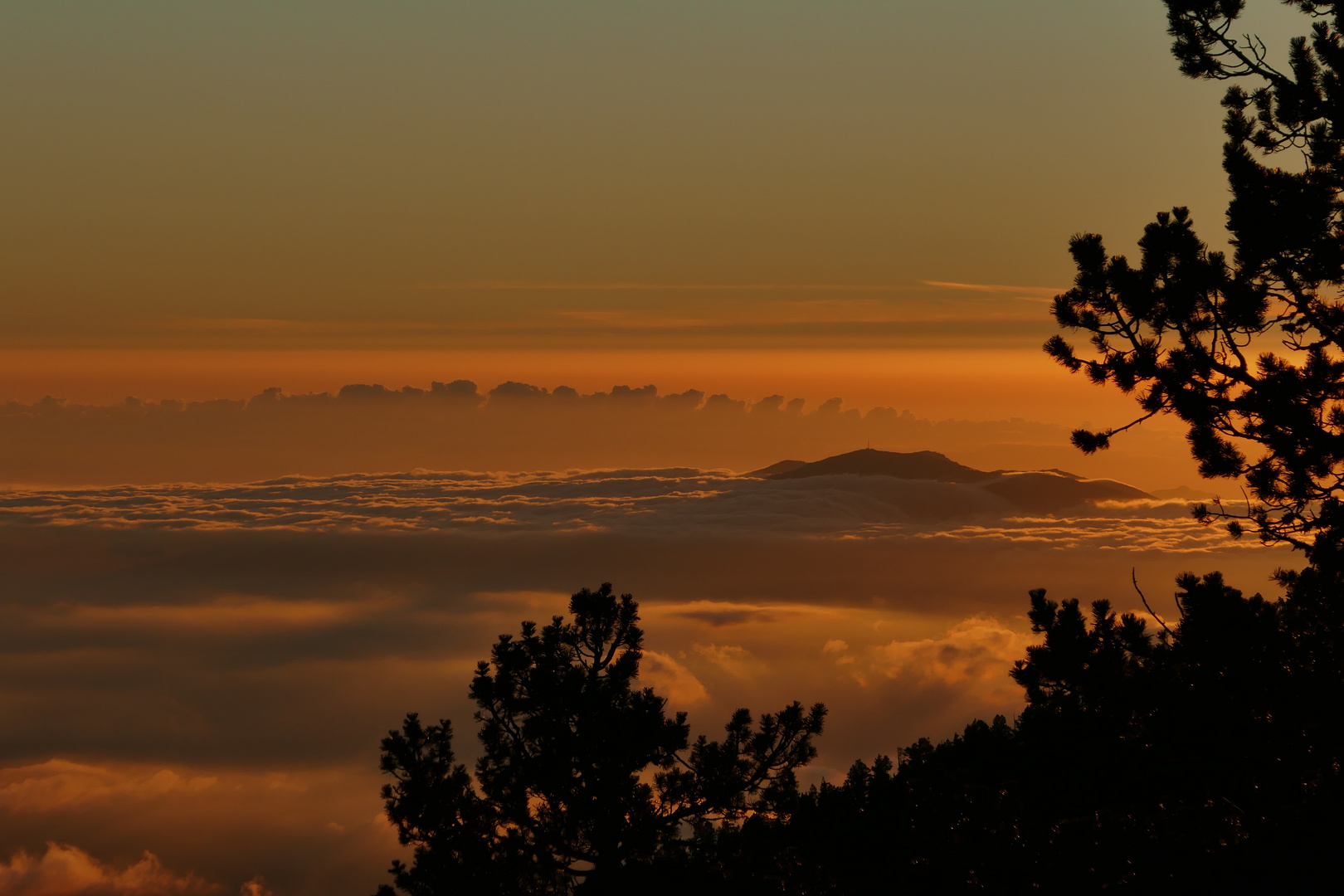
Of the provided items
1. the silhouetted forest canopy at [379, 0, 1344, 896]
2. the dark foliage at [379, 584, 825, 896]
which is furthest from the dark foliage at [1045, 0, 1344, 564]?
the dark foliage at [379, 584, 825, 896]

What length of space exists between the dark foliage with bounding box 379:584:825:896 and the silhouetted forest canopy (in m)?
0.06

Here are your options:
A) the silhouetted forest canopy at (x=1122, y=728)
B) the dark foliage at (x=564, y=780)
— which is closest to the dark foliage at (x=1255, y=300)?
the silhouetted forest canopy at (x=1122, y=728)

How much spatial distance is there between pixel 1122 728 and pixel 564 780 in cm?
1219

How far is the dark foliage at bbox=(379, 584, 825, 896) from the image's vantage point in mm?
23531

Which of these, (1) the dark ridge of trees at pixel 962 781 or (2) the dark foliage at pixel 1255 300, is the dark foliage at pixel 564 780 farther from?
(2) the dark foliage at pixel 1255 300

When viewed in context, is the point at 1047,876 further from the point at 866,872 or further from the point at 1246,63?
the point at 1246,63

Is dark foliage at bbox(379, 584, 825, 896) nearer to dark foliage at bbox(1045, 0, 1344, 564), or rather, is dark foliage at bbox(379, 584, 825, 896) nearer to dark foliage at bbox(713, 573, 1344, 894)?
dark foliage at bbox(713, 573, 1344, 894)

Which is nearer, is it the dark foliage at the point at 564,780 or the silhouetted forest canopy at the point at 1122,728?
the silhouetted forest canopy at the point at 1122,728

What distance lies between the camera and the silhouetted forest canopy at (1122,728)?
1537 centimetres

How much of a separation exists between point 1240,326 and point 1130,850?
8183 millimetres

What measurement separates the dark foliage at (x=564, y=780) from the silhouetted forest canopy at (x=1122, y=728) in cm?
6

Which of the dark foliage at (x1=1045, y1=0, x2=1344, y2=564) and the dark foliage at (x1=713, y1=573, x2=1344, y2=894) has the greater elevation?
the dark foliage at (x1=1045, y1=0, x2=1344, y2=564)

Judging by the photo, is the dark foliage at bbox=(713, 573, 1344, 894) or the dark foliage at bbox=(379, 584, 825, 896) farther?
the dark foliage at bbox=(379, 584, 825, 896)

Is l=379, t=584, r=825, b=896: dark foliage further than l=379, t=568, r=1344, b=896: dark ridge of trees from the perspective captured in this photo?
Yes
